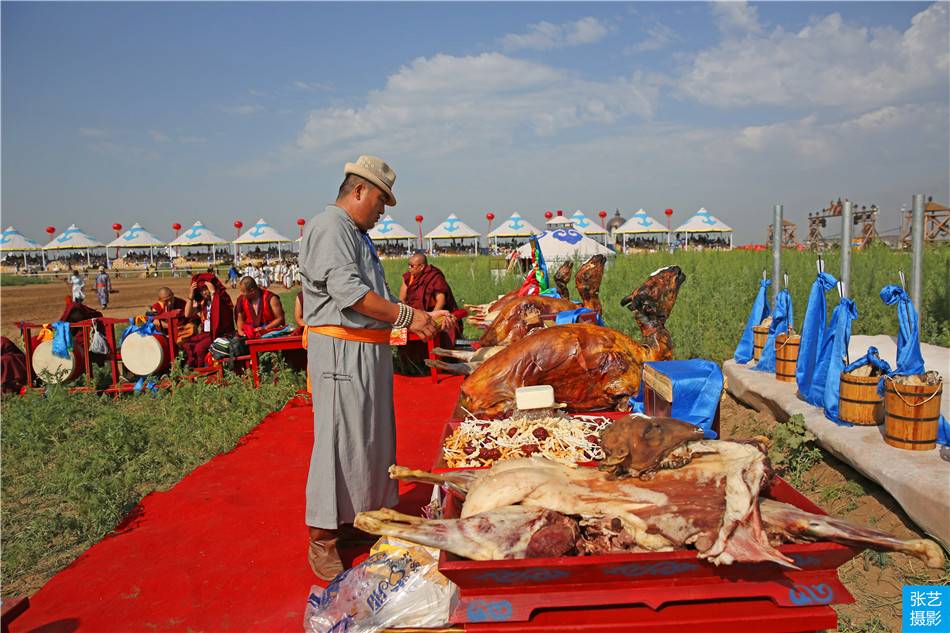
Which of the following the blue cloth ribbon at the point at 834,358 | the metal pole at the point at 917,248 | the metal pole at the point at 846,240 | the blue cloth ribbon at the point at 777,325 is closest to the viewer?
the blue cloth ribbon at the point at 834,358

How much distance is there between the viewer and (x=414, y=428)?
17.7ft

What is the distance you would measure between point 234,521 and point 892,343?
665cm

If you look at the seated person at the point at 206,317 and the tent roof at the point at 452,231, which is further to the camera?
the tent roof at the point at 452,231

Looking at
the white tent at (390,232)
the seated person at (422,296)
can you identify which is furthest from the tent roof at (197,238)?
the seated person at (422,296)

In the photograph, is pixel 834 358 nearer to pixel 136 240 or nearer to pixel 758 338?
pixel 758 338

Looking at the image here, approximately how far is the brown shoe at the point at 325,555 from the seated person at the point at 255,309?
5.12 m

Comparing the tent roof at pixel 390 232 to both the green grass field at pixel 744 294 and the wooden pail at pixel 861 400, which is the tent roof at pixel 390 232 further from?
the wooden pail at pixel 861 400

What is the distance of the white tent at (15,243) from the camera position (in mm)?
34969

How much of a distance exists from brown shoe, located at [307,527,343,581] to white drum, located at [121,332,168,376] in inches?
212

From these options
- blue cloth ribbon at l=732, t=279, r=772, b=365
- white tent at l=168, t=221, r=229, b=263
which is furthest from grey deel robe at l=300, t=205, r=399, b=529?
white tent at l=168, t=221, r=229, b=263

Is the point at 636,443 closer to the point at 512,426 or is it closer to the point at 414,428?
the point at 512,426

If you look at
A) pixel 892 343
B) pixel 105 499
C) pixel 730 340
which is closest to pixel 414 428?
pixel 105 499

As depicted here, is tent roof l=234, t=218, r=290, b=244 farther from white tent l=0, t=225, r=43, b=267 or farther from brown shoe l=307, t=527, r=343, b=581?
brown shoe l=307, t=527, r=343, b=581

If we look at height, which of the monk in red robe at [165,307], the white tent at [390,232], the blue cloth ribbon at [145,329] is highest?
the white tent at [390,232]
